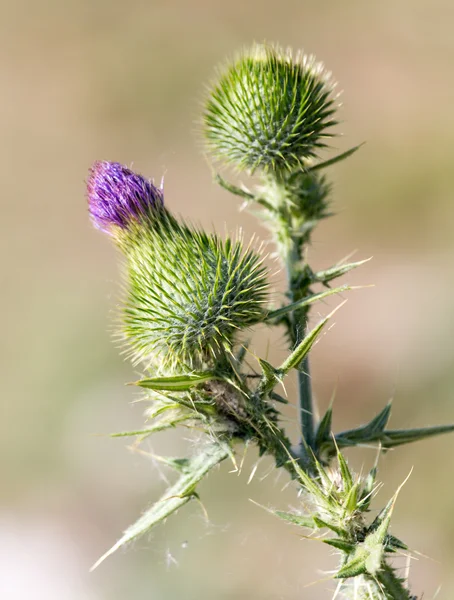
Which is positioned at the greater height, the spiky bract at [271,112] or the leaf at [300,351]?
the spiky bract at [271,112]

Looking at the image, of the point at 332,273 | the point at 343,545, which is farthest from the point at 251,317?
the point at 343,545

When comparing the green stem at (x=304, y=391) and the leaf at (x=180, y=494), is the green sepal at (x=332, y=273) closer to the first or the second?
the green stem at (x=304, y=391)

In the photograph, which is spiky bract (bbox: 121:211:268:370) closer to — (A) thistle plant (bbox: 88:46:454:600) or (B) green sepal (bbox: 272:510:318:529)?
(A) thistle plant (bbox: 88:46:454:600)

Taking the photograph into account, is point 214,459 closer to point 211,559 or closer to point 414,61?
point 211,559

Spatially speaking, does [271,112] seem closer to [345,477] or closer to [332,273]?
[332,273]

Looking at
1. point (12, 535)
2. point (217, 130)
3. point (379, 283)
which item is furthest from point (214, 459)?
point (379, 283)

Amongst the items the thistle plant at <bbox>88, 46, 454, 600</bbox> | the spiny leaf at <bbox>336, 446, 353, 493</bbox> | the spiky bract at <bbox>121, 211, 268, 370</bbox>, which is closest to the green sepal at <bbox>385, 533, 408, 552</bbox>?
the thistle plant at <bbox>88, 46, 454, 600</bbox>

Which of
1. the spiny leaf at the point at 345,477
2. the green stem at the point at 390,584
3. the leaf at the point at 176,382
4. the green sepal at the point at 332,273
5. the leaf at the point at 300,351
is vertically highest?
the green sepal at the point at 332,273

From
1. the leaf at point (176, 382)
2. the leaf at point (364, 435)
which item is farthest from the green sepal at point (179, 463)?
the leaf at point (364, 435)
